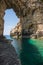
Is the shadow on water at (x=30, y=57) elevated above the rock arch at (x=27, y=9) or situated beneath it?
situated beneath

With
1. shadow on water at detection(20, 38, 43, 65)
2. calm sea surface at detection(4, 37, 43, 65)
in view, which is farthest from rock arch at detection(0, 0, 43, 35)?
shadow on water at detection(20, 38, 43, 65)

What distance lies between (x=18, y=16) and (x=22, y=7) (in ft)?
19.4

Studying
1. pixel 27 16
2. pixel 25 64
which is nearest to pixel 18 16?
pixel 27 16

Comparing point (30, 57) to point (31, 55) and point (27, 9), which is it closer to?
point (31, 55)

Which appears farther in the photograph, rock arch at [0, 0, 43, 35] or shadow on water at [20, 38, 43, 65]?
rock arch at [0, 0, 43, 35]

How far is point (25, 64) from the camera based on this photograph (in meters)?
14.5

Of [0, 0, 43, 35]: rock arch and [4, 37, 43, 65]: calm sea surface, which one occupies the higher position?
[0, 0, 43, 35]: rock arch

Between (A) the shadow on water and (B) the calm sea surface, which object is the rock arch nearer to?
(B) the calm sea surface

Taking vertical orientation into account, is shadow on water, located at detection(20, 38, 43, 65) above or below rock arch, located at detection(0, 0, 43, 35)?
below

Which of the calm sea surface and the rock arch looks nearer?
the calm sea surface

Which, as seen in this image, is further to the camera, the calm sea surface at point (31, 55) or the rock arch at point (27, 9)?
the rock arch at point (27, 9)

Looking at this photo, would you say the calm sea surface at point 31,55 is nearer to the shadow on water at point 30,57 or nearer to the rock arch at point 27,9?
the shadow on water at point 30,57

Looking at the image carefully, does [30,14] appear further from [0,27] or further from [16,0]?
[0,27]

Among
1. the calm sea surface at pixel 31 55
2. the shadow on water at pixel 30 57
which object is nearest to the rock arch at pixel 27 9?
the calm sea surface at pixel 31 55
